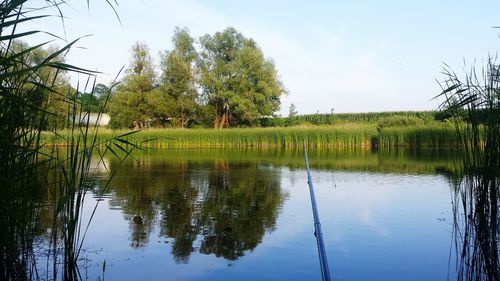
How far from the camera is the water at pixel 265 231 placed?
17.4 ft

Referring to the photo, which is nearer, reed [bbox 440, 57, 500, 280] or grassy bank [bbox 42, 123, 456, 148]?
reed [bbox 440, 57, 500, 280]

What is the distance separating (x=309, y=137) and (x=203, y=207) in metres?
25.3

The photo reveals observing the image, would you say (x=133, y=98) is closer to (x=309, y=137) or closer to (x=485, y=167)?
(x=309, y=137)

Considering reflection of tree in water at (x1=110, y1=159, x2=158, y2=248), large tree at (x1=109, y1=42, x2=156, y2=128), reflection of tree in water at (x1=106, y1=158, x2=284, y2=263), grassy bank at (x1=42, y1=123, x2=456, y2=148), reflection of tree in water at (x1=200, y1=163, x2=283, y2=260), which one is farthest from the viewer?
large tree at (x1=109, y1=42, x2=156, y2=128)

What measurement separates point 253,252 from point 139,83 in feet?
136

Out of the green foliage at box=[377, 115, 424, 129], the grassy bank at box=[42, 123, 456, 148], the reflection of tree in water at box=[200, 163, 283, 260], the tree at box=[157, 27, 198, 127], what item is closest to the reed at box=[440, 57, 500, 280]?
the reflection of tree in water at box=[200, 163, 283, 260]

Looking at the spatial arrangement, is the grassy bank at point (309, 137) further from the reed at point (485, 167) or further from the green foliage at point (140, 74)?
the reed at point (485, 167)

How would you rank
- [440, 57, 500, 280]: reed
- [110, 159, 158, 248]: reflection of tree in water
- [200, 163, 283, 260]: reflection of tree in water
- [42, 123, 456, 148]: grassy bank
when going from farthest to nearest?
[42, 123, 456, 148]: grassy bank
[110, 159, 158, 248]: reflection of tree in water
[200, 163, 283, 260]: reflection of tree in water
[440, 57, 500, 280]: reed

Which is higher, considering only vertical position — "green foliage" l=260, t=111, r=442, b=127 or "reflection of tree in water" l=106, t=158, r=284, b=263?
"green foliage" l=260, t=111, r=442, b=127

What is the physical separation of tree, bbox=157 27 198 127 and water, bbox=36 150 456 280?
33801mm

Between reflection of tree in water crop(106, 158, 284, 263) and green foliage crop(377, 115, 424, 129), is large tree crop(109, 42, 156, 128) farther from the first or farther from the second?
reflection of tree in water crop(106, 158, 284, 263)

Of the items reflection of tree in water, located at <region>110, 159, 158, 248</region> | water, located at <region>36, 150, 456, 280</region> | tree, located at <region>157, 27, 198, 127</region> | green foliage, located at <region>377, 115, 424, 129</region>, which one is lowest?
water, located at <region>36, 150, 456, 280</region>

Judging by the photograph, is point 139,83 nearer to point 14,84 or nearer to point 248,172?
point 248,172

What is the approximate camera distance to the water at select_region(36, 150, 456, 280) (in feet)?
17.4
